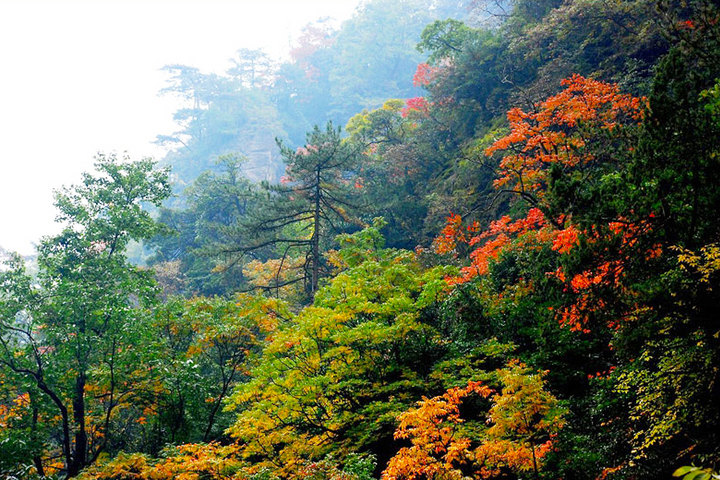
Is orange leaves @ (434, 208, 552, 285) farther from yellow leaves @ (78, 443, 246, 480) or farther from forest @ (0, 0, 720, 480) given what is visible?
yellow leaves @ (78, 443, 246, 480)

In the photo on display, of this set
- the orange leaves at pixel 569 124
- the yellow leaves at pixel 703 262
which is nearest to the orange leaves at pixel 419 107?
the orange leaves at pixel 569 124

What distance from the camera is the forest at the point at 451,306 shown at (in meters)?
5.31

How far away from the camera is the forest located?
5.31 m

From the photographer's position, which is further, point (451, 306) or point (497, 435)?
point (451, 306)

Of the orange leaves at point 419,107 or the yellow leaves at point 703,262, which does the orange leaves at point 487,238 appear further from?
the orange leaves at point 419,107

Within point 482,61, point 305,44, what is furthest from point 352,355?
point 305,44

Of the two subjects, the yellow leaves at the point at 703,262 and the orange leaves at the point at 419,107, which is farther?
the orange leaves at the point at 419,107

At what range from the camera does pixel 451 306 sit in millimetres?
9344

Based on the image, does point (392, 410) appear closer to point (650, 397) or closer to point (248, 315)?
point (650, 397)

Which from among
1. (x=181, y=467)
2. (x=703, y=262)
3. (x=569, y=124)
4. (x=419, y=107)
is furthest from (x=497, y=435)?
(x=419, y=107)

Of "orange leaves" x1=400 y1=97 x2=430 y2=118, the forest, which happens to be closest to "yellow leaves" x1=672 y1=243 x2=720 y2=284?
the forest

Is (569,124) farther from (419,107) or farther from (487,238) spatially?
(419,107)

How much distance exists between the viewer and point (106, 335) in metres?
11.1

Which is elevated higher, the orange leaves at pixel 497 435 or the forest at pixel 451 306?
the forest at pixel 451 306
